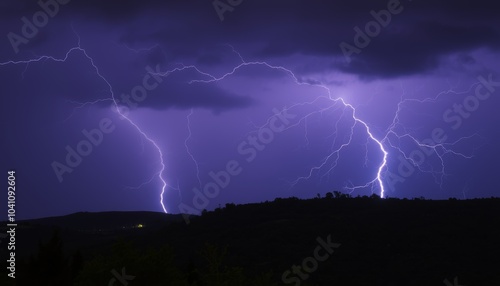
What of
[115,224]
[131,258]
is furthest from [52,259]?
[115,224]

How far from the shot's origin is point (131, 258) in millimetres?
18250

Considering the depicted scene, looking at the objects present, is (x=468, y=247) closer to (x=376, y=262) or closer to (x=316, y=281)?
(x=376, y=262)

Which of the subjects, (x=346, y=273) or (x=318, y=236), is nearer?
(x=346, y=273)

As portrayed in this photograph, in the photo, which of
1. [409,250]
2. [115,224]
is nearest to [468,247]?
[409,250]

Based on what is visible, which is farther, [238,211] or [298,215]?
[238,211]

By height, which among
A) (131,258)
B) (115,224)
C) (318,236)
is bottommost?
(131,258)

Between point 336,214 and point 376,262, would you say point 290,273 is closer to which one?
point 376,262

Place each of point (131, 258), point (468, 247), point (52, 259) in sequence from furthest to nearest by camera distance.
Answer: point (468, 247) → point (52, 259) → point (131, 258)

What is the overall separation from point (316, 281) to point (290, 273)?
332 centimetres

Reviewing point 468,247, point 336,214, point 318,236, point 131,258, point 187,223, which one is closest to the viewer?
point 131,258

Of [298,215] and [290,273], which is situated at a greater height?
[298,215]

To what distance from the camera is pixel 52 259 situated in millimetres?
21531

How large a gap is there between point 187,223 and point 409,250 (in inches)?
919

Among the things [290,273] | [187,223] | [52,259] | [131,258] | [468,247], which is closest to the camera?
[131,258]
